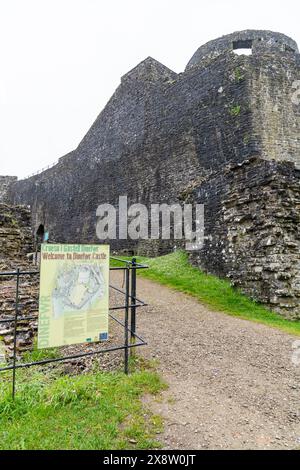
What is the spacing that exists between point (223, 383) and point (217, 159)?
37.3 ft

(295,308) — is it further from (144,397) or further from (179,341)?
(144,397)

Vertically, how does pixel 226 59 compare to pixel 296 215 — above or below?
above

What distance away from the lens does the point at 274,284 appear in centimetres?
719

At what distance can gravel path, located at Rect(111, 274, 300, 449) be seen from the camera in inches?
107

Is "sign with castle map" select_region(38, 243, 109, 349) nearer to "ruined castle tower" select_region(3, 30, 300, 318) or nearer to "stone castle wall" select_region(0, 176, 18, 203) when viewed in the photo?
"ruined castle tower" select_region(3, 30, 300, 318)

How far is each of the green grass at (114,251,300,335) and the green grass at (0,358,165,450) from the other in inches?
150

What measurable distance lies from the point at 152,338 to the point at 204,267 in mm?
4988

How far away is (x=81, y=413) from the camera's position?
2.94 meters

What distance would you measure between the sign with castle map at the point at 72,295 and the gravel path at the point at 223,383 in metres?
1.01

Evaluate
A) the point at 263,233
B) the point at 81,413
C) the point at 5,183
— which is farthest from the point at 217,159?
the point at 5,183

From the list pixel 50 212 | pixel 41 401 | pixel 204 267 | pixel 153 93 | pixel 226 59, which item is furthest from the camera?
pixel 50 212

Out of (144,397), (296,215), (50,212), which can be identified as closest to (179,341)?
(144,397)

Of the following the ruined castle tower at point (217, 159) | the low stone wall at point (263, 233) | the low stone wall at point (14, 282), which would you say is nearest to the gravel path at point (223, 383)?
the low stone wall at point (263, 233)

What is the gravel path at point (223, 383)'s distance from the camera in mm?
2715
